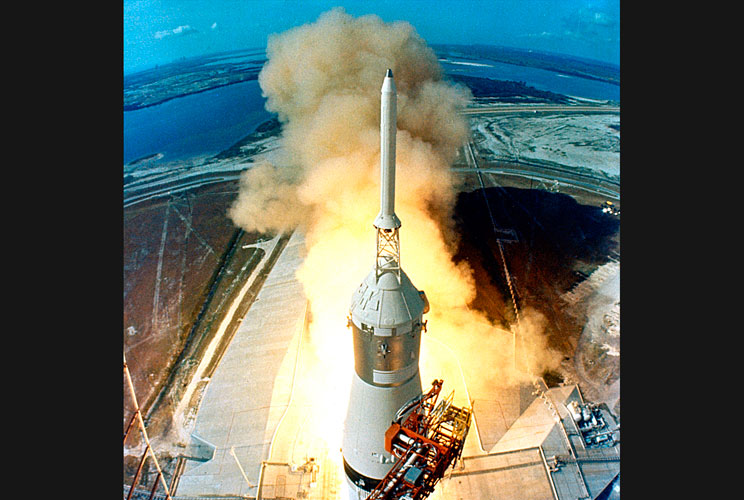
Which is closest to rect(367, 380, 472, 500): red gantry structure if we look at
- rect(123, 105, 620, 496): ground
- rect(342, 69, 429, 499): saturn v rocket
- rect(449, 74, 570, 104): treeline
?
rect(342, 69, 429, 499): saturn v rocket

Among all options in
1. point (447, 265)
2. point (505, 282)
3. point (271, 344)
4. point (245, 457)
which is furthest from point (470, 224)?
point (245, 457)

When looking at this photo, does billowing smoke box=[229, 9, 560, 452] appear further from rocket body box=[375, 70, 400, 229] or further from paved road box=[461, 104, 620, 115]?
paved road box=[461, 104, 620, 115]

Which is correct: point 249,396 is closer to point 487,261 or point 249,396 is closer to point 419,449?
point 419,449

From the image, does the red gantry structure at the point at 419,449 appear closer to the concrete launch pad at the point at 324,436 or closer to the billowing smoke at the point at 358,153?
the concrete launch pad at the point at 324,436

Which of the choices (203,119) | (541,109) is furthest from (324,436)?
(541,109)

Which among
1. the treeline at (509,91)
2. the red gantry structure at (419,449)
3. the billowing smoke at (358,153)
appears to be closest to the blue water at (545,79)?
the treeline at (509,91)
